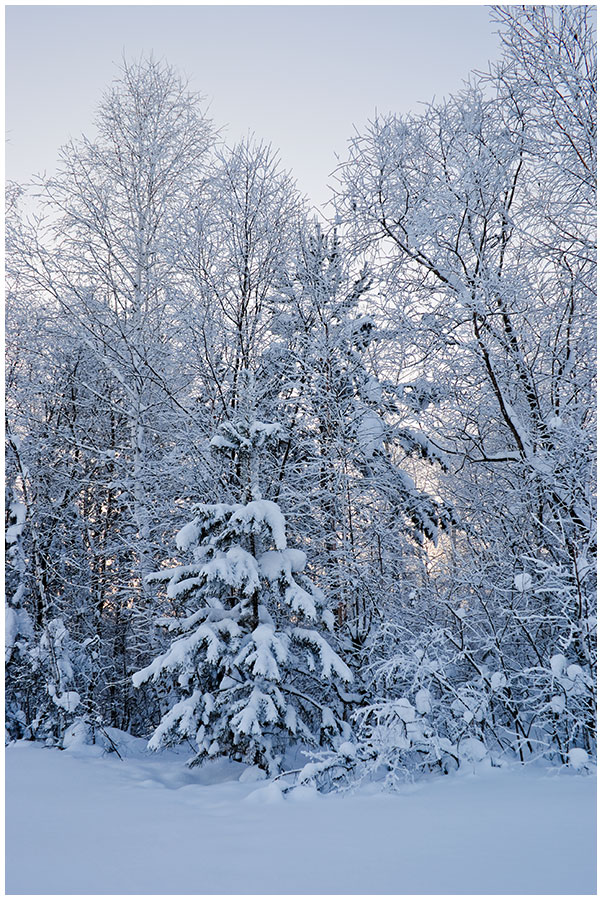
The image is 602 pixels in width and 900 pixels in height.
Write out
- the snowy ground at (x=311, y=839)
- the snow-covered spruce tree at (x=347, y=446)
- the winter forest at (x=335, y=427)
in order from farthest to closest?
the snow-covered spruce tree at (x=347, y=446), the winter forest at (x=335, y=427), the snowy ground at (x=311, y=839)

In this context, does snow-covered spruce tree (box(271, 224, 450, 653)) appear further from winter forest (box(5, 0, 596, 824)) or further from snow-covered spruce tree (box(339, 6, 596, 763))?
snow-covered spruce tree (box(339, 6, 596, 763))

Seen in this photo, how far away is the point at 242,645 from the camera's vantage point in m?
5.97

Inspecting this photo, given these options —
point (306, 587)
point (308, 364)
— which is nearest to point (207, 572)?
point (306, 587)

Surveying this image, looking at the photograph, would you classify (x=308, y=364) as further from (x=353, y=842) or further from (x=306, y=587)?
(x=353, y=842)

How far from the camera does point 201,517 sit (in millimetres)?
6180

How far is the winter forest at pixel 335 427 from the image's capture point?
5.50 metres

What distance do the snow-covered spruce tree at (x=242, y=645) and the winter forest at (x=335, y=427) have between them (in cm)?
4

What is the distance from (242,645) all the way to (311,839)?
292cm

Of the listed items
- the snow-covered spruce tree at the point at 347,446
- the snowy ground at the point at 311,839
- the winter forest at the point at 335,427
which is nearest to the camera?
the snowy ground at the point at 311,839

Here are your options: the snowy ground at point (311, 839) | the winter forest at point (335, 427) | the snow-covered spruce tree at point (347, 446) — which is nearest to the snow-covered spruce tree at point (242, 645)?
the winter forest at point (335, 427)

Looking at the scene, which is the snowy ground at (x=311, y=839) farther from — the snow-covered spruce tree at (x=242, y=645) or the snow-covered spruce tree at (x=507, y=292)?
the snow-covered spruce tree at (x=507, y=292)

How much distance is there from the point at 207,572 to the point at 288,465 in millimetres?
2355

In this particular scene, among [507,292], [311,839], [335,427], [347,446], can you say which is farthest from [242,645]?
[507,292]

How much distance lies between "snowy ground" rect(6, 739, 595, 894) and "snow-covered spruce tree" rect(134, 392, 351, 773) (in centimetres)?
95
